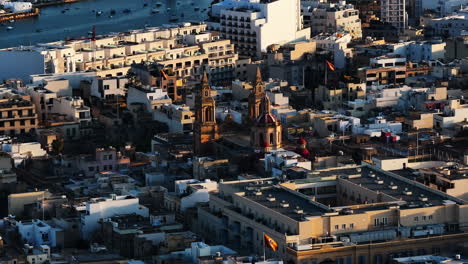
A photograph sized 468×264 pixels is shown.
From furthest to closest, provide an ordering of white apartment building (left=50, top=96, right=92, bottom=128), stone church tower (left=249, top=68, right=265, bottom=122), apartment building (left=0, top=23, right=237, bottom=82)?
apartment building (left=0, top=23, right=237, bottom=82), white apartment building (left=50, top=96, right=92, bottom=128), stone church tower (left=249, top=68, right=265, bottom=122)

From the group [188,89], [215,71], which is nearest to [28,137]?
[188,89]

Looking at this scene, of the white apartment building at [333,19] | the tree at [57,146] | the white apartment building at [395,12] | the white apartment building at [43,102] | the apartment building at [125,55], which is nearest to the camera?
the tree at [57,146]

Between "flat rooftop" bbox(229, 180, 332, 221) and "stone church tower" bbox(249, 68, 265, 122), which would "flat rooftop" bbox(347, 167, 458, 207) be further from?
"stone church tower" bbox(249, 68, 265, 122)

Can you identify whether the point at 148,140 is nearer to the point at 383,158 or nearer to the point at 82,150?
the point at 82,150

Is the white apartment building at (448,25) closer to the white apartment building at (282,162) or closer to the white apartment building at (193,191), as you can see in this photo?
the white apartment building at (282,162)

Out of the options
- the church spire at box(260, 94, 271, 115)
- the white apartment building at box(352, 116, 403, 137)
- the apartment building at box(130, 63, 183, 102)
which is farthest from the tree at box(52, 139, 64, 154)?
the white apartment building at box(352, 116, 403, 137)

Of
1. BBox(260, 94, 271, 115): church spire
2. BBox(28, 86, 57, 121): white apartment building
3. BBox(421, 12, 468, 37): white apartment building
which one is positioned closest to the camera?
BBox(260, 94, 271, 115): church spire

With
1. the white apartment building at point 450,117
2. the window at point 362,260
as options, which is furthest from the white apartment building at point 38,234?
the white apartment building at point 450,117
